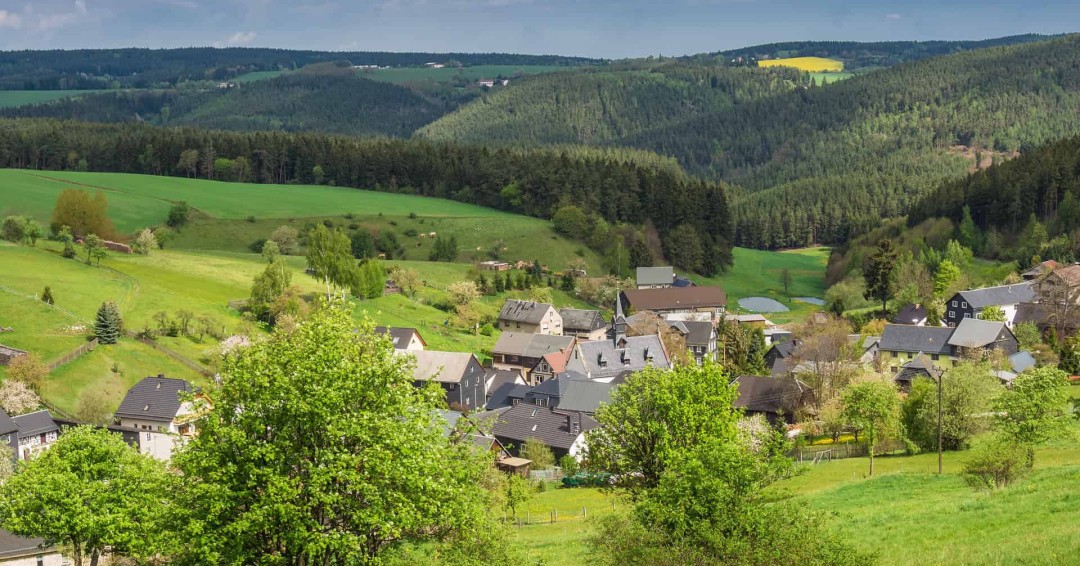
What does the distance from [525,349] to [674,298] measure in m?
40.4

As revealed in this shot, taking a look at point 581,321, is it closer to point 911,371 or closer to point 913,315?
point 913,315

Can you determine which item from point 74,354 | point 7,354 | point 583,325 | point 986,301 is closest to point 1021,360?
point 986,301

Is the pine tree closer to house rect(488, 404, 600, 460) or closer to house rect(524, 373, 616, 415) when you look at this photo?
house rect(488, 404, 600, 460)

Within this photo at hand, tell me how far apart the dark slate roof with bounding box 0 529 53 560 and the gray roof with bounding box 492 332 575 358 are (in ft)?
199

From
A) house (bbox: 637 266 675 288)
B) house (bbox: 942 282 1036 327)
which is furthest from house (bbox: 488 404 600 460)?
house (bbox: 637 266 675 288)

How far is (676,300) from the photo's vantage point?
141 meters

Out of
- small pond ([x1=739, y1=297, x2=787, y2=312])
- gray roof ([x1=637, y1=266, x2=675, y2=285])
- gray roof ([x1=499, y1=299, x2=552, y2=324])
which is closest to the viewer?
gray roof ([x1=499, y1=299, x2=552, y2=324])

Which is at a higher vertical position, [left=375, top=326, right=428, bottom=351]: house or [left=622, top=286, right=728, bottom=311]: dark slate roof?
[left=375, top=326, right=428, bottom=351]: house

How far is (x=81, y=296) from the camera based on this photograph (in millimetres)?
96188

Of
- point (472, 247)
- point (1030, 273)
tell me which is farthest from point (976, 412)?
point (472, 247)

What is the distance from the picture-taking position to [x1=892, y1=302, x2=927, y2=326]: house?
4424 inches

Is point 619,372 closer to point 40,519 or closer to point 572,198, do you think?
point 40,519

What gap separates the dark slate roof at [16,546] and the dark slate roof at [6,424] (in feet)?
59.7

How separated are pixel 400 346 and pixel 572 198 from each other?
A: 86.9 m
